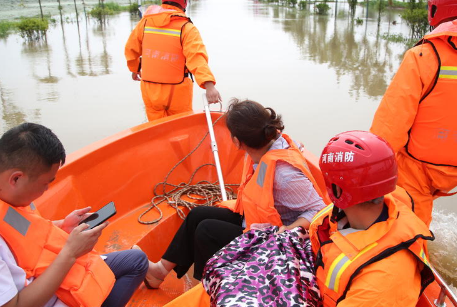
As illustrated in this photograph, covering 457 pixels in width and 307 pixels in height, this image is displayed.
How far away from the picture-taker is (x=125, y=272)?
5.39ft

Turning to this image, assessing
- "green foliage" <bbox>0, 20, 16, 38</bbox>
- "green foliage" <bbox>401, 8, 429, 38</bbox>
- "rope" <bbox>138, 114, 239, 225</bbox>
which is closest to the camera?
"rope" <bbox>138, 114, 239, 225</bbox>

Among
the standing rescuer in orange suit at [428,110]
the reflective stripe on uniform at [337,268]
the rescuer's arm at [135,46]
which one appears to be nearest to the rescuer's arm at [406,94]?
the standing rescuer in orange suit at [428,110]

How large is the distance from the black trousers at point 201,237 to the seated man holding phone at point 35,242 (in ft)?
1.83

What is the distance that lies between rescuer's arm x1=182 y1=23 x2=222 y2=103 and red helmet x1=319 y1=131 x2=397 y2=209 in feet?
6.48

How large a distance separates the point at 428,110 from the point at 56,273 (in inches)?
70.8

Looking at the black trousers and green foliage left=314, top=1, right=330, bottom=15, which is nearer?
the black trousers

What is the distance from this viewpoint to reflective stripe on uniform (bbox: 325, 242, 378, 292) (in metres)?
1.05

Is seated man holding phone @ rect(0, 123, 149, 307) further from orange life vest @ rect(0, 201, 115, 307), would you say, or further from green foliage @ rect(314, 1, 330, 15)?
green foliage @ rect(314, 1, 330, 15)

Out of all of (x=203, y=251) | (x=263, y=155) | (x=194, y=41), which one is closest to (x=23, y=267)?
(x=203, y=251)

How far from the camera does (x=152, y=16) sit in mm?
3219

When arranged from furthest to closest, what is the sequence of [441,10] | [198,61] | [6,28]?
[6,28] → [198,61] → [441,10]

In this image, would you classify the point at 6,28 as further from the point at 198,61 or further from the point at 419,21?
the point at 198,61

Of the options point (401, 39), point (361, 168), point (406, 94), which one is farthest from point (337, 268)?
point (401, 39)

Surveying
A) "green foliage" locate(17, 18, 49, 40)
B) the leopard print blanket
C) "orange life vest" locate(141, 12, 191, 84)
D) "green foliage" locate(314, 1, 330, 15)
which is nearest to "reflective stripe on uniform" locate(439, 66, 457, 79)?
the leopard print blanket
